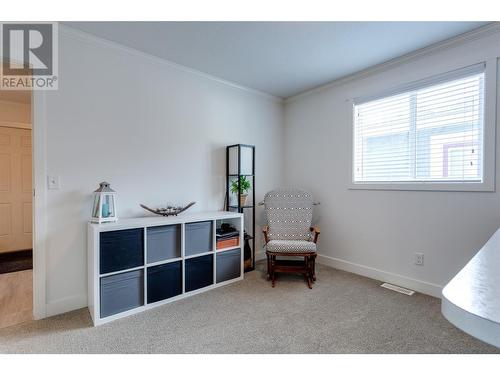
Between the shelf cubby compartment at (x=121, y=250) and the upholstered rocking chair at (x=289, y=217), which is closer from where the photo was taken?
the shelf cubby compartment at (x=121, y=250)

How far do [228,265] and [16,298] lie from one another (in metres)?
2.06

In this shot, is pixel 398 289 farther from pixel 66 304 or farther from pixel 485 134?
pixel 66 304

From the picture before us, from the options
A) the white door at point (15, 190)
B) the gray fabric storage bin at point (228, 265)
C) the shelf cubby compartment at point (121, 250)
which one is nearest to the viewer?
the shelf cubby compartment at point (121, 250)

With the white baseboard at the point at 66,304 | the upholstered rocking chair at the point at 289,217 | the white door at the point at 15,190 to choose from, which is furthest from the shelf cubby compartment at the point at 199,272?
the white door at the point at 15,190

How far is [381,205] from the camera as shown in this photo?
9.53 feet

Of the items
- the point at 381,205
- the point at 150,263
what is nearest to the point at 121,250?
the point at 150,263

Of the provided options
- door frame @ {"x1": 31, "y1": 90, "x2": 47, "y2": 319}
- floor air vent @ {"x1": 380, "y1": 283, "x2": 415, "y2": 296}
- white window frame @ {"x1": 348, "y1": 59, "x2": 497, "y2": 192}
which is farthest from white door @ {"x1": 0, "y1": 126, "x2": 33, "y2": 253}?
white window frame @ {"x1": 348, "y1": 59, "x2": 497, "y2": 192}

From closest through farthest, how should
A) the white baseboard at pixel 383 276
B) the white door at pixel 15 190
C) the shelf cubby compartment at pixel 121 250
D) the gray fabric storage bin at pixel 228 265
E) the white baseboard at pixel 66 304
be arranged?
the shelf cubby compartment at pixel 121 250, the white baseboard at pixel 66 304, the white baseboard at pixel 383 276, the gray fabric storage bin at pixel 228 265, the white door at pixel 15 190

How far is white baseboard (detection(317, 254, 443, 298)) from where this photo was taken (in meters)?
2.53

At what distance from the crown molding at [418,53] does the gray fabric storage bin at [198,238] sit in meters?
2.35

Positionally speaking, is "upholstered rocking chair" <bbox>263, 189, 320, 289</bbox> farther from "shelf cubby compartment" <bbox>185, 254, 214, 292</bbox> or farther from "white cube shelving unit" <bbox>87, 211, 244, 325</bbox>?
"shelf cubby compartment" <bbox>185, 254, 214, 292</bbox>

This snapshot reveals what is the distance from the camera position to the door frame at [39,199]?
81.5 inches

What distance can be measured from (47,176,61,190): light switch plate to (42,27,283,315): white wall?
3cm

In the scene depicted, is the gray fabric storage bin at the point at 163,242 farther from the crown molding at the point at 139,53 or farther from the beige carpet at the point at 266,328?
the crown molding at the point at 139,53
